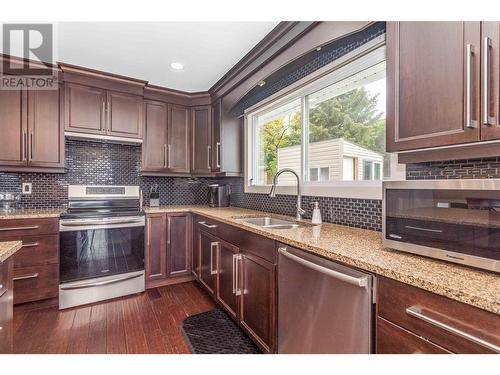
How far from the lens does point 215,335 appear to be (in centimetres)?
195

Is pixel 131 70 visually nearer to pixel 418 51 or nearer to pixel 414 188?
pixel 418 51

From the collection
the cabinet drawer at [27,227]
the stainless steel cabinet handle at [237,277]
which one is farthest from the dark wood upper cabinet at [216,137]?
the cabinet drawer at [27,227]

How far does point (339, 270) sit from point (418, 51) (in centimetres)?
101

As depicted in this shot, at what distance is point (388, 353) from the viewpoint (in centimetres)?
92

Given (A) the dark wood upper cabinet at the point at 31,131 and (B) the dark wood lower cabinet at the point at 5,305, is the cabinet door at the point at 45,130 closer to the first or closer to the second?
(A) the dark wood upper cabinet at the point at 31,131

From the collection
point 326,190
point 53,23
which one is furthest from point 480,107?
point 53,23

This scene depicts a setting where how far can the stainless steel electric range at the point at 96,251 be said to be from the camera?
2406mm

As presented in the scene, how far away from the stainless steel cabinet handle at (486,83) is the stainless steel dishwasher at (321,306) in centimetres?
70

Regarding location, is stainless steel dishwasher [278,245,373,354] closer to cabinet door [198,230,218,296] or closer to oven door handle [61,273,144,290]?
cabinet door [198,230,218,296]

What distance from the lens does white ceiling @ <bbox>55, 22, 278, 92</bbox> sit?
1921 mm

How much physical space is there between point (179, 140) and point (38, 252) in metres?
1.90

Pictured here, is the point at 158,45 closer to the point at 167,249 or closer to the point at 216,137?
the point at 216,137

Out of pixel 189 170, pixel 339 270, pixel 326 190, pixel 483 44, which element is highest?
pixel 483 44

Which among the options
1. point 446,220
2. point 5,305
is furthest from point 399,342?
point 5,305
